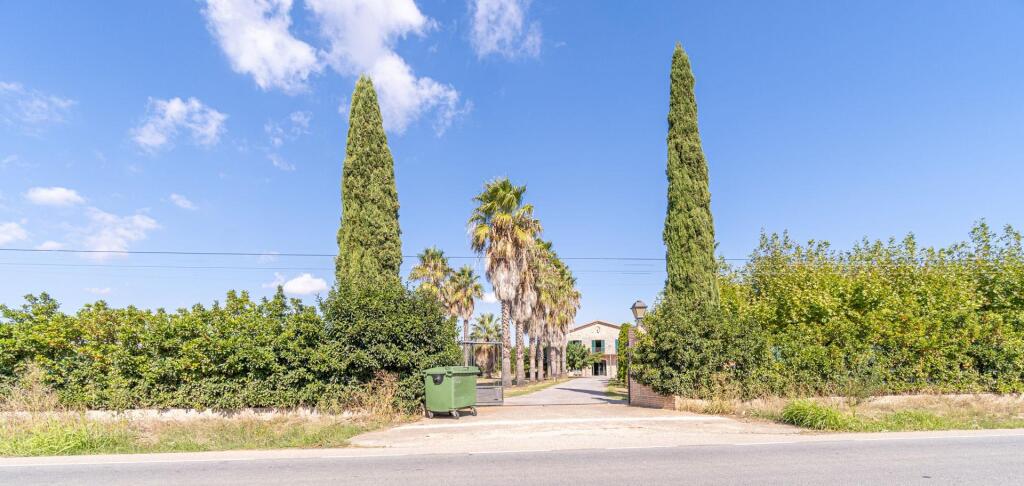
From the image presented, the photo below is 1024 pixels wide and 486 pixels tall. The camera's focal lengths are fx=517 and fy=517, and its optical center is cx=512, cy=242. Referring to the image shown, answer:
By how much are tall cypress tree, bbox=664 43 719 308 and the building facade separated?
158ft

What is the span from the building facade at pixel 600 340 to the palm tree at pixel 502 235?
38.0 meters

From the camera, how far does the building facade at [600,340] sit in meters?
62.1

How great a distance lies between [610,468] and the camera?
653 centimetres

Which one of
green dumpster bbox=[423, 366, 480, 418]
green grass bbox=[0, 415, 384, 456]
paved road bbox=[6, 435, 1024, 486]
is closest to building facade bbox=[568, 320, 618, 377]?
green dumpster bbox=[423, 366, 480, 418]

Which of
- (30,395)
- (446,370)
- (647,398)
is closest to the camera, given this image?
(30,395)

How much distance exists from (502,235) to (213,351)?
15728mm

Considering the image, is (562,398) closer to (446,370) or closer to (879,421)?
(446,370)

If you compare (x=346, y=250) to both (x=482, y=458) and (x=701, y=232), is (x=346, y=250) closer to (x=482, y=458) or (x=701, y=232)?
(x=482, y=458)

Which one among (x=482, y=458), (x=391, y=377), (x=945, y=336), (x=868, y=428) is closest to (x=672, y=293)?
(x=868, y=428)

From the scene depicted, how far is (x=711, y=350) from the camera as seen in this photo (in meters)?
12.8

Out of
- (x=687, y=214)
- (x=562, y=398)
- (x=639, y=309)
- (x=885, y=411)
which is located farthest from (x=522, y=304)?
(x=885, y=411)

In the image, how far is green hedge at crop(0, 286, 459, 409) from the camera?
35.8ft

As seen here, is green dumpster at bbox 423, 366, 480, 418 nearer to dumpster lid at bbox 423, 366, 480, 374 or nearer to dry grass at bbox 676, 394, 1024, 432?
dumpster lid at bbox 423, 366, 480, 374

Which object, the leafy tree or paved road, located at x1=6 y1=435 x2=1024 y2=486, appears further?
the leafy tree
